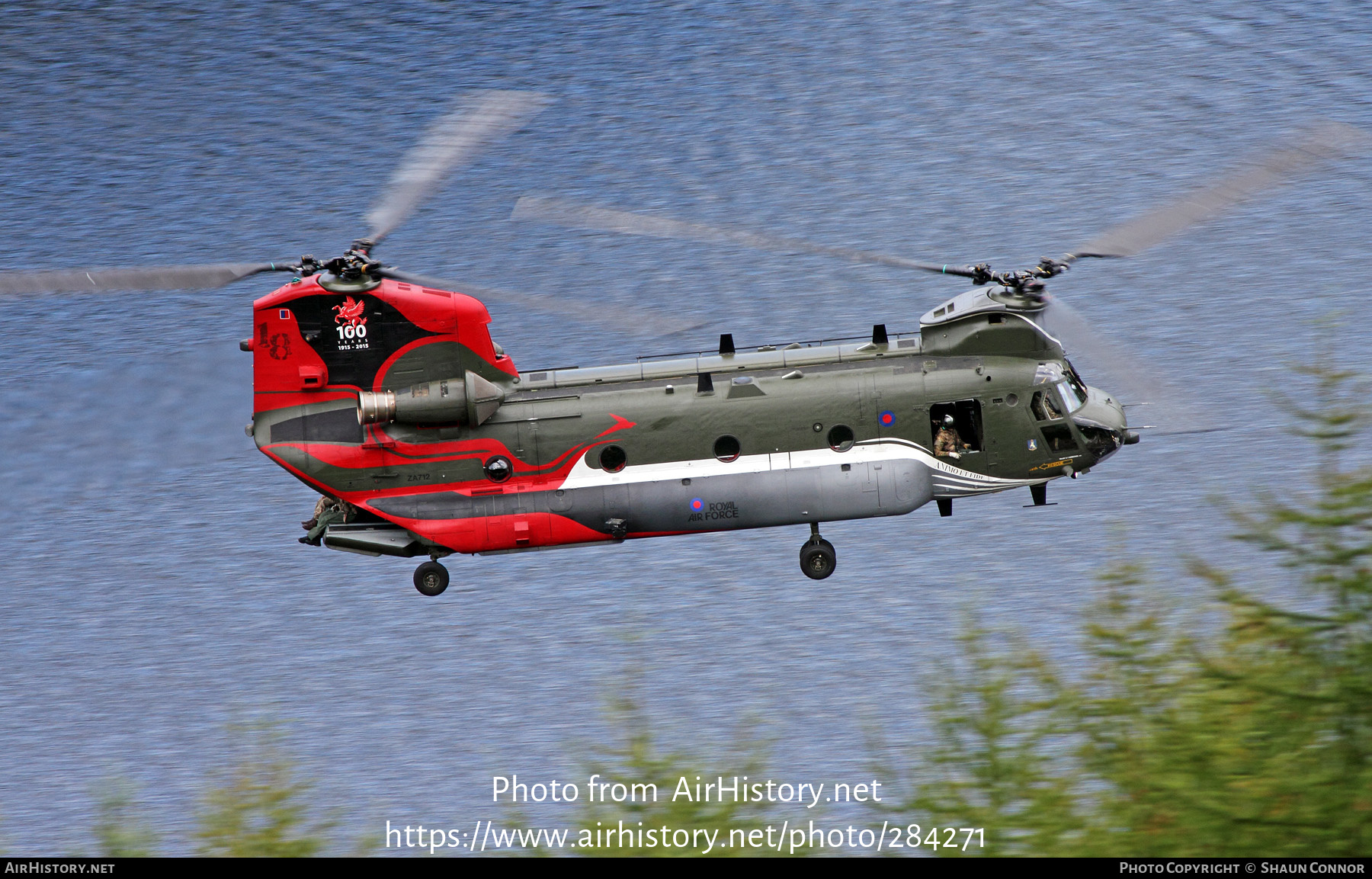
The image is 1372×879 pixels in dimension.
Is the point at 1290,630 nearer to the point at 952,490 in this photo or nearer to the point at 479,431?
the point at 952,490

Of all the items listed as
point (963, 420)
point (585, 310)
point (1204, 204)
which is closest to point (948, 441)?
point (963, 420)

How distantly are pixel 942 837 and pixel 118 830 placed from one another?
971 cm

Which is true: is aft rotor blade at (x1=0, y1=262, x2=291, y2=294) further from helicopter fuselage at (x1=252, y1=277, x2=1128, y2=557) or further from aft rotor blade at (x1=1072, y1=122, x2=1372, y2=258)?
aft rotor blade at (x1=1072, y1=122, x2=1372, y2=258)

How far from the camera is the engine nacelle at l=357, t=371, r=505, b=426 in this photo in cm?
2753

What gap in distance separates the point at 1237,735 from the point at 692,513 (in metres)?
10.1

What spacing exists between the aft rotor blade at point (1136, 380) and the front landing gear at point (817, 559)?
5.08 m

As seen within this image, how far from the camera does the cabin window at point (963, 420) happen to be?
28.0m

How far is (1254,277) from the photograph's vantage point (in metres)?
48.9

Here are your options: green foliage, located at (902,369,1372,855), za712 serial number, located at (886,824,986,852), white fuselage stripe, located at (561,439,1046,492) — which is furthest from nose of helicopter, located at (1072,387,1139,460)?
za712 serial number, located at (886,824,986,852)

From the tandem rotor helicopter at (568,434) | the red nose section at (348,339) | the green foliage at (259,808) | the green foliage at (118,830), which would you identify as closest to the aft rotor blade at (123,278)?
the red nose section at (348,339)

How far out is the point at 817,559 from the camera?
92.9ft

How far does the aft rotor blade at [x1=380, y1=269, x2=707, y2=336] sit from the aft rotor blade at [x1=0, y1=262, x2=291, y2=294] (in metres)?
2.88
